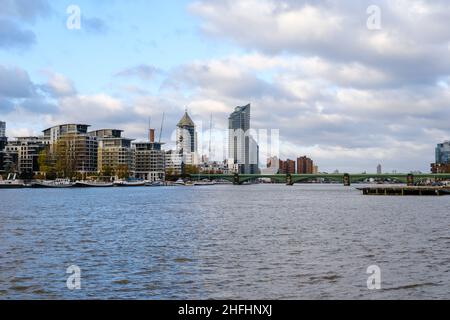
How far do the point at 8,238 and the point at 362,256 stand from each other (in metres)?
32.7

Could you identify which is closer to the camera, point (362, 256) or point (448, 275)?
point (448, 275)

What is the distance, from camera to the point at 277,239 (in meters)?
50.2

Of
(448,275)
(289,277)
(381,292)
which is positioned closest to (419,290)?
(381,292)

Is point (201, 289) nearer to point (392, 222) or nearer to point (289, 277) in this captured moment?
point (289, 277)

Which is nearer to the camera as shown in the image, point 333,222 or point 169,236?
point 169,236

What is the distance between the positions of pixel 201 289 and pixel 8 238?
29.2 metres

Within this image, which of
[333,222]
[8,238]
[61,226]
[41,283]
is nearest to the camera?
[41,283]

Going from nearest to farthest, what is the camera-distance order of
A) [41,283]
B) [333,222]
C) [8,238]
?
[41,283] → [8,238] → [333,222]

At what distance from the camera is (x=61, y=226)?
2494 inches
